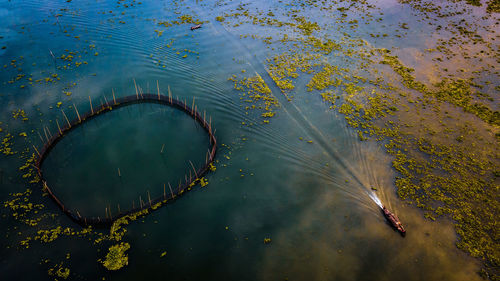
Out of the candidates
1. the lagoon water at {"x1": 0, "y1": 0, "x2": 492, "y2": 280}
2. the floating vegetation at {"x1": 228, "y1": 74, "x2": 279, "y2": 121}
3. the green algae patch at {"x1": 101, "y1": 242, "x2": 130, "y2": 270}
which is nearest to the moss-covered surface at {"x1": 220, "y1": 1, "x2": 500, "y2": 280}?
the lagoon water at {"x1": 0, "y1": 0, "x2": 492, "y2": 280}

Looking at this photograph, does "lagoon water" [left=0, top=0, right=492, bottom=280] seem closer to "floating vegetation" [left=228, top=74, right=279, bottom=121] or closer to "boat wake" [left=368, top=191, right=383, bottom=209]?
"boat wake" [left=368, top=191, right=383, bottom=209]

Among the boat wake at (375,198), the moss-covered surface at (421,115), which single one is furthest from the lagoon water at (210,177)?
the moss-covered surface at (421,115)

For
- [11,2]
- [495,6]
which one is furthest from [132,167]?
[495,6]

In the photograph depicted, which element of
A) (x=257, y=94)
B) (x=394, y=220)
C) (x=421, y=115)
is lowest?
(x=394, y=220)

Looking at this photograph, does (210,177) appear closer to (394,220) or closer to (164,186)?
(164,186)

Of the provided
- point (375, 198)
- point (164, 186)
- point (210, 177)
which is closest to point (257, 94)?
point (210, 177)

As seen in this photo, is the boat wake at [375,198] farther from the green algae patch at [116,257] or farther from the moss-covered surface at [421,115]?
the green algae patch at [116,257]
